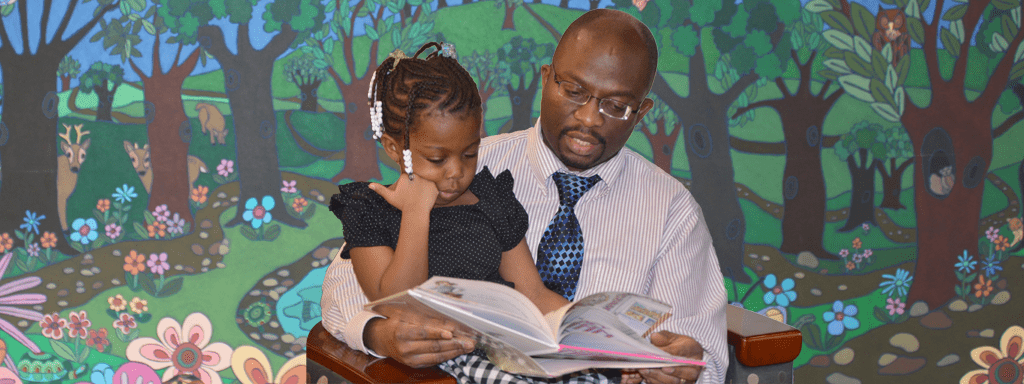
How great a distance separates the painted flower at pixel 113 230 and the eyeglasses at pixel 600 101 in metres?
1.94

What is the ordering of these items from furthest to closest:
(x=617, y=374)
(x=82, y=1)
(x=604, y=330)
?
(x=82, y=1) → (x=617, y=374) → (x=604, y=330)

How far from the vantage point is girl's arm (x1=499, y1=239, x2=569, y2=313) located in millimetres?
1884

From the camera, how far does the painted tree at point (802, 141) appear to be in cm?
337

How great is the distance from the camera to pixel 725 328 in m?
2.06

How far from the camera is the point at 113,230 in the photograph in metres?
3.00

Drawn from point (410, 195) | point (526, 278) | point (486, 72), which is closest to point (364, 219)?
point (410, 195)

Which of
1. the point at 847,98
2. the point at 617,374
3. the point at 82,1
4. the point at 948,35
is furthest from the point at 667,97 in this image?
the point at 82,1

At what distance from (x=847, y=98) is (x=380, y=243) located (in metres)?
2.54

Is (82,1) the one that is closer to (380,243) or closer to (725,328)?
(380,243)

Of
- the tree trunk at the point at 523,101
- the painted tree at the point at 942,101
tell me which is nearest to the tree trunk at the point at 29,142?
the tree trunk at the point at 523,101

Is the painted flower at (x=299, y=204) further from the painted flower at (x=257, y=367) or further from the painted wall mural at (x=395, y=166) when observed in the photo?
the painted flower at (x=257, y=367)

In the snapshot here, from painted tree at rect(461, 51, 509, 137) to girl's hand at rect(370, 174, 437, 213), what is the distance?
1437mm

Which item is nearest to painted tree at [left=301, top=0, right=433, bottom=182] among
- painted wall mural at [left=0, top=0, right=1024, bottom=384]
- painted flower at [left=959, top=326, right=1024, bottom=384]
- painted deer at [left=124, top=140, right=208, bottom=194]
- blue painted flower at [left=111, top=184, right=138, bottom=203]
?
painted wall mural at [left=0, top=0, right=1024, bottom=384]

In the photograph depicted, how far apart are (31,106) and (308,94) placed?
3.32ft
